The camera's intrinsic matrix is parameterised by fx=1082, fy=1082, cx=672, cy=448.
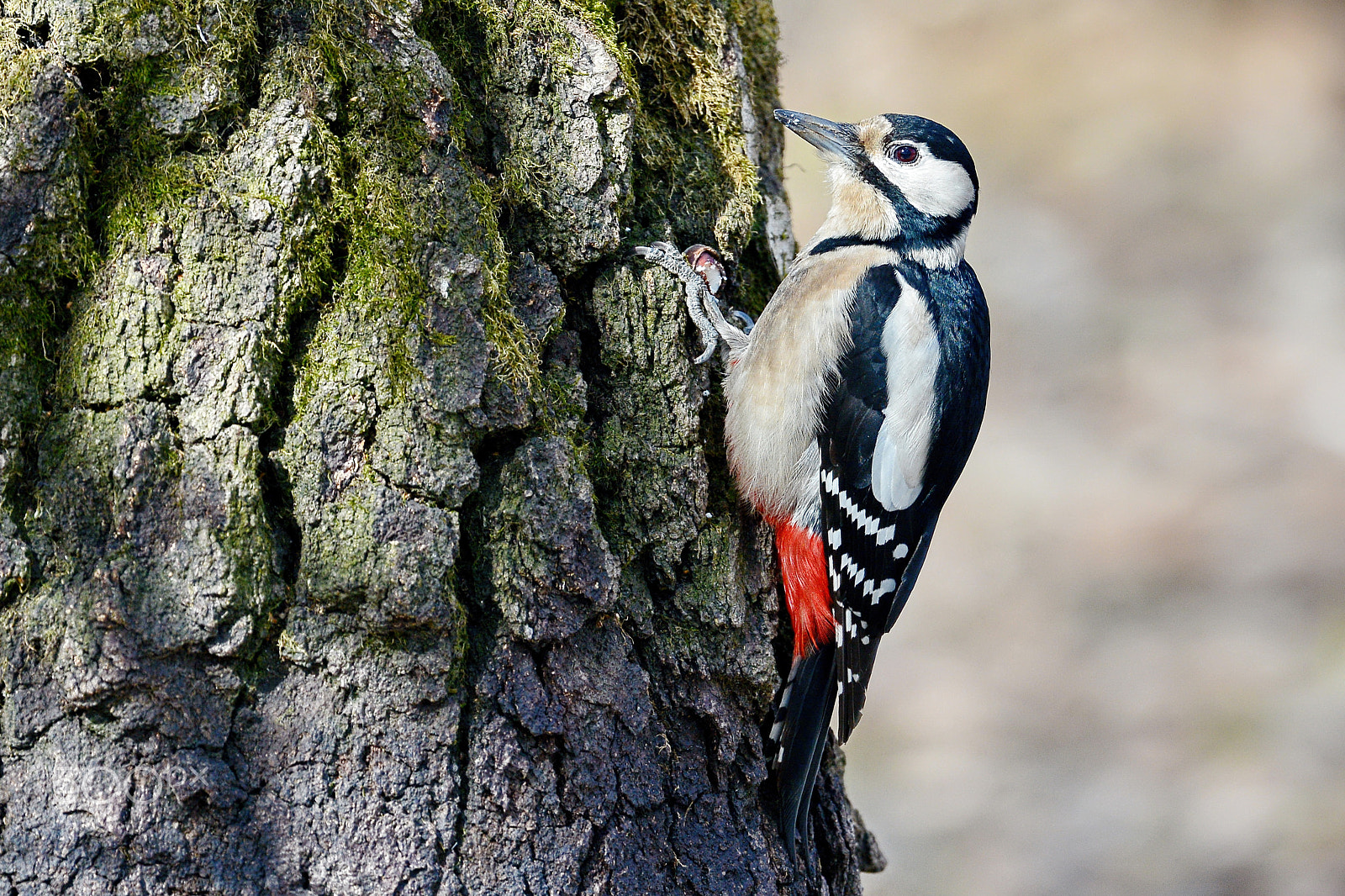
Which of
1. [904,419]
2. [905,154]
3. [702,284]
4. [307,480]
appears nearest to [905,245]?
[905,154]

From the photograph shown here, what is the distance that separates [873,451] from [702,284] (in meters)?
0.65

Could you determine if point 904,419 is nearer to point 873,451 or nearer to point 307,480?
point 873,451

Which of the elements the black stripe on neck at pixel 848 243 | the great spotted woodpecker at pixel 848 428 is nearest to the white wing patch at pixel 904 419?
the great spotted woodpecker at pixel 848 428

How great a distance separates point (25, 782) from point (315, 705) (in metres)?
0.42

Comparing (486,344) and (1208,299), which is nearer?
(486,344)

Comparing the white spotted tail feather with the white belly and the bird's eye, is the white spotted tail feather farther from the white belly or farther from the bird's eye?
the bird's eye

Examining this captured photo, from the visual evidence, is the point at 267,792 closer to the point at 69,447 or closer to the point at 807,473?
the point at 69,447

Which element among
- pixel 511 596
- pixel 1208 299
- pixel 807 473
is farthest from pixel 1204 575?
pixel 511 596

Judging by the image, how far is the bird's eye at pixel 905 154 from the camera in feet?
9.69

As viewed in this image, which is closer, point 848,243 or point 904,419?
point 904,419

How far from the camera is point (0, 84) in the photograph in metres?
1.62

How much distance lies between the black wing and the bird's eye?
16.4 inches

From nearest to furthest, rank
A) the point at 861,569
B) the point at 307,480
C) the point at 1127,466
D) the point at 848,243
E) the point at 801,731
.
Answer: the point at 307,480 < the point at 801,731 < the point at 861,569 < the point at 848,243 < the point at 1127,466

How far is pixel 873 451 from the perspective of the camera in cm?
258
